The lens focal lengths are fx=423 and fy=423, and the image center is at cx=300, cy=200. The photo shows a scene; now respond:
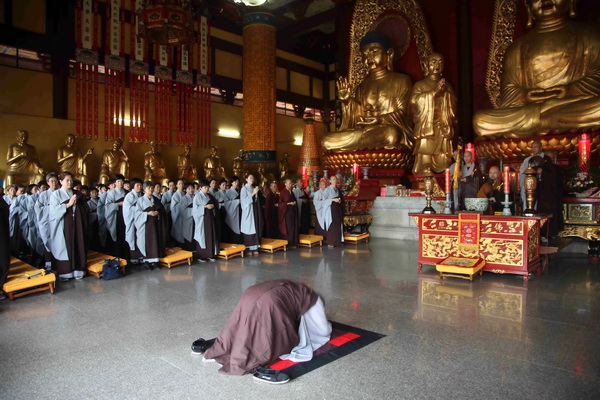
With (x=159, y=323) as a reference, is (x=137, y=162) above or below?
above

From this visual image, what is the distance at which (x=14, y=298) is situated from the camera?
4.20m

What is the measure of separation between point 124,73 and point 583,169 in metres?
11.1

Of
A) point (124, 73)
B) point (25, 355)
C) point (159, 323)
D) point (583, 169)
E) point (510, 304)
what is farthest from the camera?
point (124, 73)

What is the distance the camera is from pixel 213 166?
527 inches

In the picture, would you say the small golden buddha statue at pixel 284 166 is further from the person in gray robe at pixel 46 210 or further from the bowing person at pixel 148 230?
the person in gray robe at pixel 46 210

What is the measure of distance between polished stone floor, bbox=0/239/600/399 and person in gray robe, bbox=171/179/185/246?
201cm

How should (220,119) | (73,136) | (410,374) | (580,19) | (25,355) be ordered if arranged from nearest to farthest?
(410,374) → (25,355) → (580,19) → (73,136) → (220,119)

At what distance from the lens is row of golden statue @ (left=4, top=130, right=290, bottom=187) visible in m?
9.86

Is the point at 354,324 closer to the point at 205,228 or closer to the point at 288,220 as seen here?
the point at 205,228

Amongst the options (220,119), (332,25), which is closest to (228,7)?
(220,119)

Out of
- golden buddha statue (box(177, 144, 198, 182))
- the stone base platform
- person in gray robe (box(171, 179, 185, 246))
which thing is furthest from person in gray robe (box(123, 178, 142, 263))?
golden buddha statue (box(177, 144, 198, 182))

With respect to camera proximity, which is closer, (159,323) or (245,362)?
(245,362)

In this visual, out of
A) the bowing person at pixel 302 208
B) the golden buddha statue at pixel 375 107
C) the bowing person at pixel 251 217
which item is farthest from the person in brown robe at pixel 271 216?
the golden buddha statue at pixel 375 107

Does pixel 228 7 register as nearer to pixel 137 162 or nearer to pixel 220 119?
pixel 220 119
